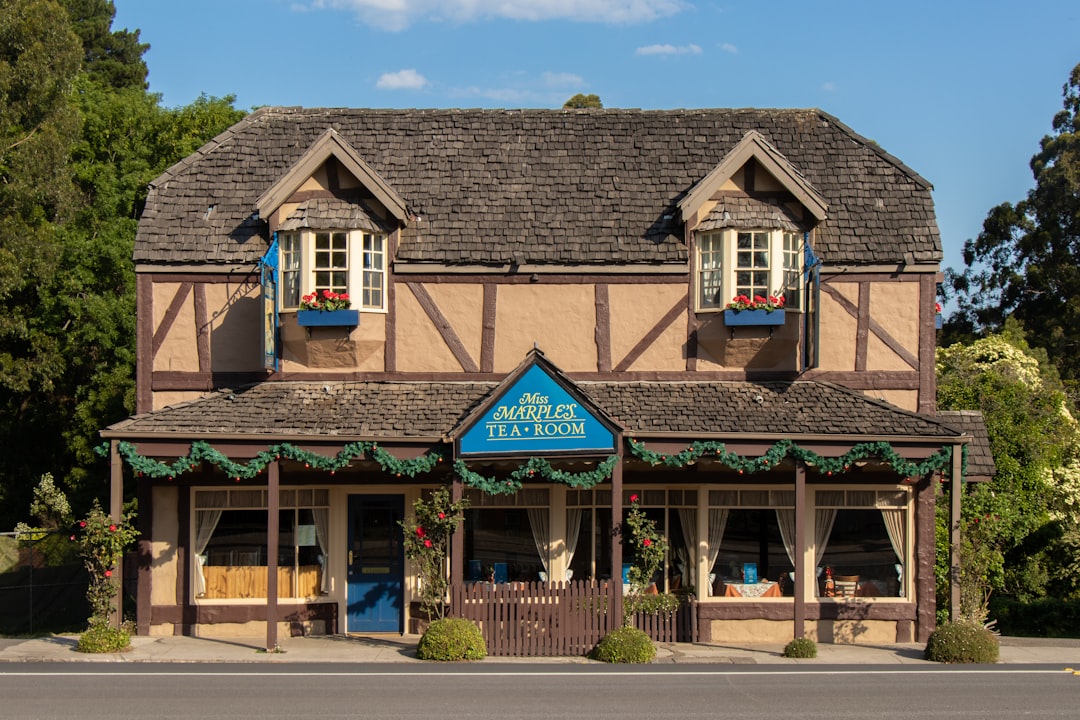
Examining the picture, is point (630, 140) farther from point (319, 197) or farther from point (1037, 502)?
point (1037, 502)

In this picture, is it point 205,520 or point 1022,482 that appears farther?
point 1022,482

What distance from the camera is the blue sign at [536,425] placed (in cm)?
1800

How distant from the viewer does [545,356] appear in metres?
19.7

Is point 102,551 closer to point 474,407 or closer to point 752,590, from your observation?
point 474,407

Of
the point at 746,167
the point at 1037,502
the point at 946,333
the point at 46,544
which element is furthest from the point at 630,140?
the point at 946,333

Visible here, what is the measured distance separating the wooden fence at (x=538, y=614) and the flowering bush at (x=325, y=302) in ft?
16.5

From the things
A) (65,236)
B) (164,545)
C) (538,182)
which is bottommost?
(164,545)

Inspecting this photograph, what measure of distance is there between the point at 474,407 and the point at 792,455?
4.91 m

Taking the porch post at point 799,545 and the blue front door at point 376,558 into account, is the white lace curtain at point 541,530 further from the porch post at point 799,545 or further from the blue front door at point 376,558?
the porch post at point 799,545

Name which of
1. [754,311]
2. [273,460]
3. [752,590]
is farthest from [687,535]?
[273,460]

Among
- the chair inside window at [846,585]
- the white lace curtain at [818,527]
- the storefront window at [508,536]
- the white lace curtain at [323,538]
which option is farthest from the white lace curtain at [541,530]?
the chair inside window at [846,585]

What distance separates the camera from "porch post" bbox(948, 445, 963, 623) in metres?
18.7
